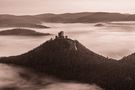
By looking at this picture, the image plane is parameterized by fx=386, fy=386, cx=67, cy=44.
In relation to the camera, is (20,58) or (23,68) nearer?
(23,68)

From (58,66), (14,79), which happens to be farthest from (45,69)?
(14,79)

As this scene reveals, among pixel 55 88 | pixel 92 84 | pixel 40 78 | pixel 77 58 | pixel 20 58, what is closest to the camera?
pixel 55 88

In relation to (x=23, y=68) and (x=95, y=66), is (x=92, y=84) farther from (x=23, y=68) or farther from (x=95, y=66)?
(x=23, y=68)

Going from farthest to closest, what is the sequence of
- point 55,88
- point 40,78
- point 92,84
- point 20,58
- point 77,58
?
point 20,58 → point 77,58 → point 40,78 → point 92,84 → point 55,88

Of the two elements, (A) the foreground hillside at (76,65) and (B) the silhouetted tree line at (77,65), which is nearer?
(B) the silhouetted tree line at (77,65)

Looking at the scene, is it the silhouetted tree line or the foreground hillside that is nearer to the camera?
the silhouetted tree line

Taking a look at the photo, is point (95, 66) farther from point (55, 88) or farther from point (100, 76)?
point (55, 88)
